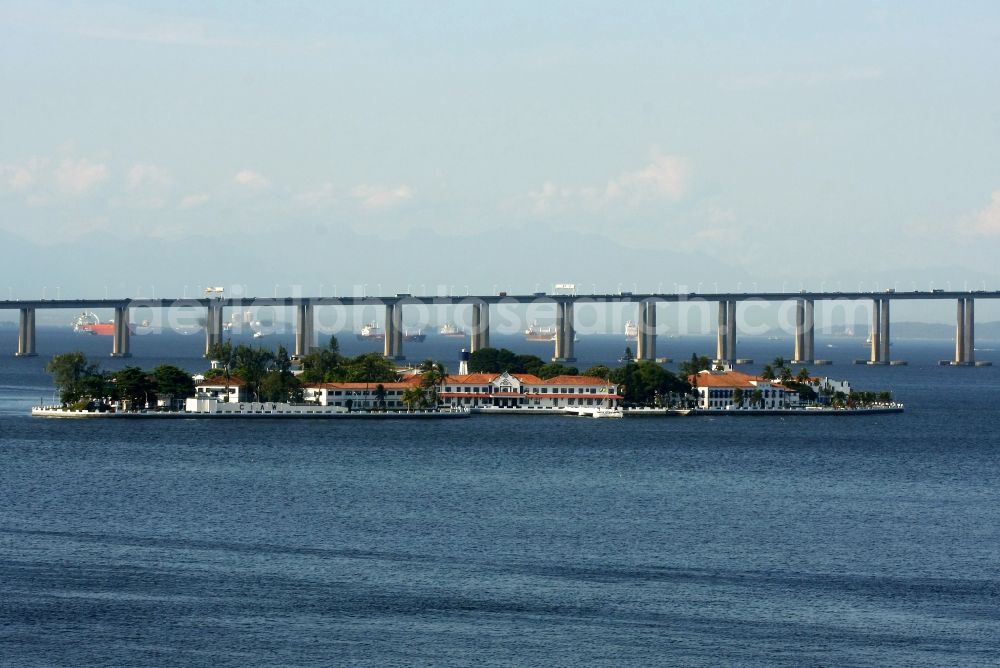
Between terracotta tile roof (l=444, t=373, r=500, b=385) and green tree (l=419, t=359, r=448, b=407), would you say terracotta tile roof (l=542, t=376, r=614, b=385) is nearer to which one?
terracotta tile roof (l=444, t=373, r=500, b=385)

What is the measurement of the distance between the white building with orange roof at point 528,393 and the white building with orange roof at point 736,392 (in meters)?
6.98

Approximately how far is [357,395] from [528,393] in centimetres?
1435

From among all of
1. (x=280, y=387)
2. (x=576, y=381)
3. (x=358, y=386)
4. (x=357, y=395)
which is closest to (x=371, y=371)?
(x=358, y=386)

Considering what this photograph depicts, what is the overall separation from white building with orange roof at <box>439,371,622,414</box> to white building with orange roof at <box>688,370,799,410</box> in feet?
22.9

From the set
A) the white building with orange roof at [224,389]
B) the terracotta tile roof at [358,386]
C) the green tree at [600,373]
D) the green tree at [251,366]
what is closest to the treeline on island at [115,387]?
the white building with orange roof at [224,389]

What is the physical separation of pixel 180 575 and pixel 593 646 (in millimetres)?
12535

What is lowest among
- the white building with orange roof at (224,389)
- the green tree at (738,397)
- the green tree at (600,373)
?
the green tree at (738,397)

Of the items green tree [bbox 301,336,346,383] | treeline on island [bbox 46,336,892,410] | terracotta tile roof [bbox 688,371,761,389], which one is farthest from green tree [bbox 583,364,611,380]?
green tree [bbox 301,336,346,383]

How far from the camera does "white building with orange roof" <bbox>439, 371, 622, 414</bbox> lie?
11856 cm

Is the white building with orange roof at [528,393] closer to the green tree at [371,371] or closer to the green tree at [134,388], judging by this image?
the green tree at [371,371]

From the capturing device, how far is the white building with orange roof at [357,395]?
113 m

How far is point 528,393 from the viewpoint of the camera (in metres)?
121

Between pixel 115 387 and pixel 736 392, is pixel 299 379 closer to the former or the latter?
pixel 115 387

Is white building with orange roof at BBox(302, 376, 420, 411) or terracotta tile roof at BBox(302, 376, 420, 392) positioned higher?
terracotta tile roof at BBox(302, 376, 420, 392)
